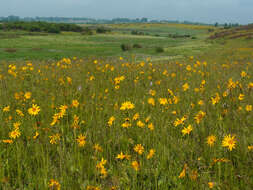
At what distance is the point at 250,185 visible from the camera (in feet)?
7.11

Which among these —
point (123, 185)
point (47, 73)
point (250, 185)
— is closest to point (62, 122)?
point (123, 185)

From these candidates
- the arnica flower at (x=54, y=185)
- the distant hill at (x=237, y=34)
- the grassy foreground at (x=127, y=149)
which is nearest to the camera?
the arnica flower at (x=54, y=185)

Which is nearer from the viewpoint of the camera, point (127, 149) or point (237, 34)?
point (127, 149)

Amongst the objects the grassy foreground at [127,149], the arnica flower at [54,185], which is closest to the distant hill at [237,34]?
the grassy foreground at [127,149]

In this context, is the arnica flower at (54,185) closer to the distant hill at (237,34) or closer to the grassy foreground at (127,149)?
the grassy foreground at (127,149)

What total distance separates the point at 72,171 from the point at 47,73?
522 centimetres

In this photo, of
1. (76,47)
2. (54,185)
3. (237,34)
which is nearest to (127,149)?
(54,185)

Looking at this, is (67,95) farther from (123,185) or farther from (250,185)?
(250,185)

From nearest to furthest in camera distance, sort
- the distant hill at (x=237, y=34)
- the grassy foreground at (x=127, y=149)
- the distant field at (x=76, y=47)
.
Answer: the grassy foreground at (x=127, y=149), the distant field at (x=76, y=47), the distant hill at (x=237, y=34)

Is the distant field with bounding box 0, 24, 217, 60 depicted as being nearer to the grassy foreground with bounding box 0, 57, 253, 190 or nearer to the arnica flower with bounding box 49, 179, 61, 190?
the grassy foreground with bounding box 0, 57, 253, 190

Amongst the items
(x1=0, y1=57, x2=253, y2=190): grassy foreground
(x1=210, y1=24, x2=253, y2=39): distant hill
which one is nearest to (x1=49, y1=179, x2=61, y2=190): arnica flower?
(x1=0, y1=57, x2=253, y2=190): grassy foreground

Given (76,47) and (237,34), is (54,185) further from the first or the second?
(237,34)

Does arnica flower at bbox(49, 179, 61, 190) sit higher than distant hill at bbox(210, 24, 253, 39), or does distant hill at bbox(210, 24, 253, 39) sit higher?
distant hill at bbox(210, 24, 253, 39)

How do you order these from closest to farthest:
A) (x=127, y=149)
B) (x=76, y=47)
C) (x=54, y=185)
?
(x=54, y=185) < (x=127, y=149) < (x=76, y=47)
